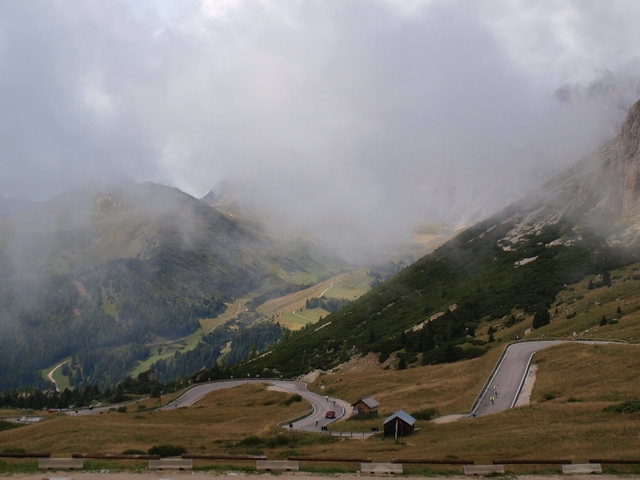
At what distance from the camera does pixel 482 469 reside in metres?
21.2

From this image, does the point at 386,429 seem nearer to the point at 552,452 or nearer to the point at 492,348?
the point at 552,452

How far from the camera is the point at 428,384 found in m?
61.6

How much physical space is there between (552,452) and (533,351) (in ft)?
137

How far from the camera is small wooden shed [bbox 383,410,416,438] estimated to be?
39.1 metres

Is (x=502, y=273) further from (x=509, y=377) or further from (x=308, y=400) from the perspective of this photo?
(x=509, y=377)

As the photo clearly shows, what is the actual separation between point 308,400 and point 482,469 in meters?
60.2

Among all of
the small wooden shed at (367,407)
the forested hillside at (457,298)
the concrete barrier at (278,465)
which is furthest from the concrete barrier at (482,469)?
the forested hillside at (457,298)

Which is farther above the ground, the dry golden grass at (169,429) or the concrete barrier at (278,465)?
the concrete barrier at (278,465)

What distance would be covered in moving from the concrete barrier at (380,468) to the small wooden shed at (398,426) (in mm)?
18183

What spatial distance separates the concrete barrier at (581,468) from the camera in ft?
66.8

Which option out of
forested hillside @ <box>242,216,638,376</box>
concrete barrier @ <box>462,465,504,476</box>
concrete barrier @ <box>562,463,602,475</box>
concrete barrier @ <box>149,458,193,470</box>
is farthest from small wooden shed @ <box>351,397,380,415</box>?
concrete barrier @ <box>149,458,193,470</box>

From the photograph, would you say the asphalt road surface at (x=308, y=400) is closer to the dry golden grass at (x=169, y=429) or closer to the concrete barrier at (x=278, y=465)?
the dry golden grass at (x=169, y=429)

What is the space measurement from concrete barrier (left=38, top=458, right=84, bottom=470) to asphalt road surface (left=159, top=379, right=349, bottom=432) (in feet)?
105

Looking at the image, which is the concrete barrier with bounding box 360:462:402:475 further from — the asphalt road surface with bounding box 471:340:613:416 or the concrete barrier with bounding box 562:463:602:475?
the asphalt road surface with bounding box 471:340:613:416
